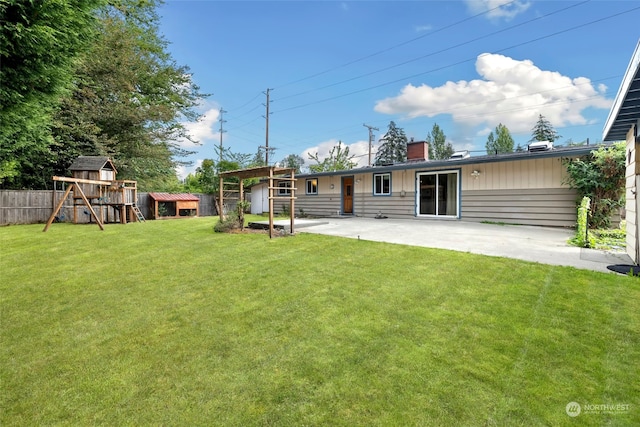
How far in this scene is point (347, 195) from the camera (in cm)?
1382

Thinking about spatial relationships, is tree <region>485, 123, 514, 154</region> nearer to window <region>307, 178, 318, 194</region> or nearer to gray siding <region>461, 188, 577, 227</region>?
window <region>307, 178, 318, 194</region>

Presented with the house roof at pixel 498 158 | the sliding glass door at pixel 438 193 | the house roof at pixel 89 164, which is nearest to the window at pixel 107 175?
the house roof at pixel 89 164

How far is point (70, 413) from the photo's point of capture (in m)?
1.64

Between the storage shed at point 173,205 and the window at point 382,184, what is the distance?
8.93 meters

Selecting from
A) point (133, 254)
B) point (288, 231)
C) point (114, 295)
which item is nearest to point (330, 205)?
point (288, 231)

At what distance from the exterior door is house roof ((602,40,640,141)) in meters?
9.17

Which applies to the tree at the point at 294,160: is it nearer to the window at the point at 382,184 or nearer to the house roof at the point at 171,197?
the house roof at the point at 171,197

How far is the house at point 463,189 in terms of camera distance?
329 inches

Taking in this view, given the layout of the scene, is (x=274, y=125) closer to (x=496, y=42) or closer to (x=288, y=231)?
(x=496, y=42)

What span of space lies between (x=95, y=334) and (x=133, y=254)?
2923 millimetres

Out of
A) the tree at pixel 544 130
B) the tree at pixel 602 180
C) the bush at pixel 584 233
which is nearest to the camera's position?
the bush at pixel 584 233

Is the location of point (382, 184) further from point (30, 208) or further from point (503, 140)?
point (503, 140)

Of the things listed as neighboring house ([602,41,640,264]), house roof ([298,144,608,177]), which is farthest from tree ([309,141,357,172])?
neighboring house ([602,41,640,264])

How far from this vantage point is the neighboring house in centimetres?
332
